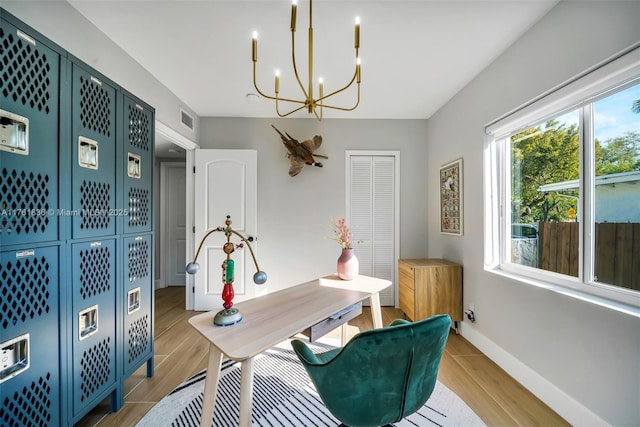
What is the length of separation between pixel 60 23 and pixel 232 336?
6.96ft

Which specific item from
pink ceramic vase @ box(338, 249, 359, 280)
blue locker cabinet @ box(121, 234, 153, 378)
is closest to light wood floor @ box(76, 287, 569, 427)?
blue locker cabinet @ box(121, 234, 153, 378)

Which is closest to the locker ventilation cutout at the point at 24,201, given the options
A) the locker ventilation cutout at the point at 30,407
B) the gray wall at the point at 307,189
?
the locker ventilation cutout at the point at 30,407

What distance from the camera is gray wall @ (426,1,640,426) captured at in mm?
1280

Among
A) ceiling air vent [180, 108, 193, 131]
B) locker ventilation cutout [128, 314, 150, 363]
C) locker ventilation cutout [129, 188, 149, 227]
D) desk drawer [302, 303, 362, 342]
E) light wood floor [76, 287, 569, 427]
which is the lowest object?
light wood floor [76, 287, 569, 427]

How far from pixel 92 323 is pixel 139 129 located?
4.43ft

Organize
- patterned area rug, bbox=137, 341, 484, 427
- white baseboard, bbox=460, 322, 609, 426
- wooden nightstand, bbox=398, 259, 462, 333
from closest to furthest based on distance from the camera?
white baseboard, bbox=460, 322, 609, 426
patterned area rug, bbox=137, 341, 484, 427
wooden nightstand, bbox=398, 259, 462, 333

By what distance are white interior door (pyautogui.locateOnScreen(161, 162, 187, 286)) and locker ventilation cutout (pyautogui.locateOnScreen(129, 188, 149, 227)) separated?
2653 millimetres

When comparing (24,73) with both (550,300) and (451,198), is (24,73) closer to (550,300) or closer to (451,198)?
(550,300)

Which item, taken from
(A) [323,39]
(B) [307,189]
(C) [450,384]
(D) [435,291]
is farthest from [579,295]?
(B) [307,189]

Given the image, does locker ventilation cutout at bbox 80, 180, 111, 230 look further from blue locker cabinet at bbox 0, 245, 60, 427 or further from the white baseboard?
the white baseboard

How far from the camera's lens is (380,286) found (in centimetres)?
193

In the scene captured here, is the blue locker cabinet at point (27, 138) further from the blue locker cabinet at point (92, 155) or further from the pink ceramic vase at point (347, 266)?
the pink ceramic vase at point (347, 266)

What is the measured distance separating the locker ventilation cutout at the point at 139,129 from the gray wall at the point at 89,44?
1.23 ft

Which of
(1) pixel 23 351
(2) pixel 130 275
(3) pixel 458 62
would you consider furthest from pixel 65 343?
(3) pixel 458 62
